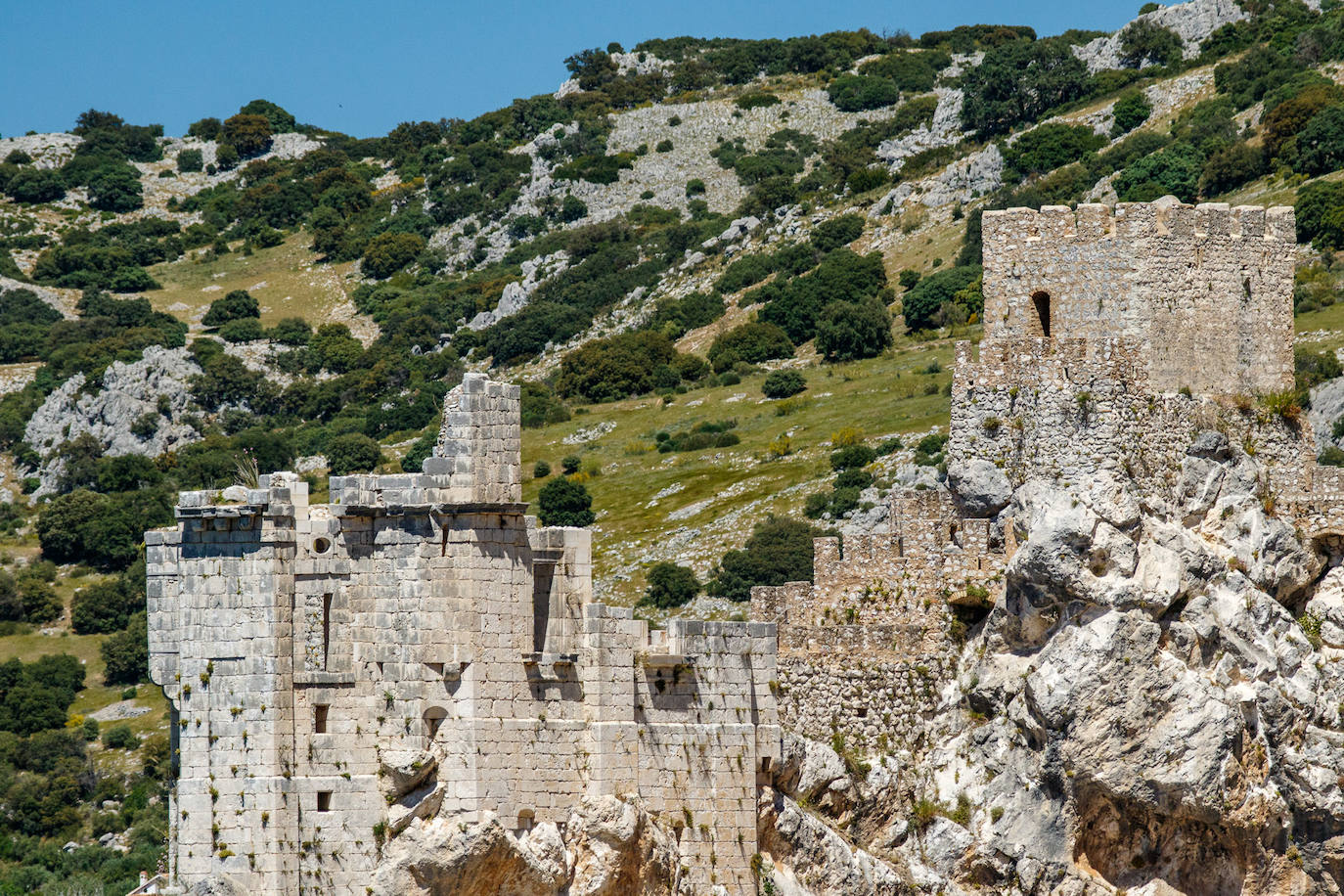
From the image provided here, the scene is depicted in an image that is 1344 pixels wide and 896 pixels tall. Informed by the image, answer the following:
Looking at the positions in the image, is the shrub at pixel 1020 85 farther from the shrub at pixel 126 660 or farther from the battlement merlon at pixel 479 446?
the battlement merlon at pixel 479 446

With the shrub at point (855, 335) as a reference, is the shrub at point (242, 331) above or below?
above

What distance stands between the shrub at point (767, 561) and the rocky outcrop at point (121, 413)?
208ft

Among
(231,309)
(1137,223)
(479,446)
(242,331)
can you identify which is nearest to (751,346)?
(242,331)

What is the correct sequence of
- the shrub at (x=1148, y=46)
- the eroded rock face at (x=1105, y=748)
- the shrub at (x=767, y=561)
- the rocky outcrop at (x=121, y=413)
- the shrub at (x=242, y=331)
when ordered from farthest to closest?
the shrub at (x=242, y=331) → the shrub at (x=1148, y=46) → the rocky outcrop at (x=121, y=413) → the shrub at (x=767, y=561) → the eroded rock face at (x=1105, y=748)

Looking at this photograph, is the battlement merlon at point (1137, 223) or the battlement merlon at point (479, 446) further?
the battlement merlon at point (1137, 223)

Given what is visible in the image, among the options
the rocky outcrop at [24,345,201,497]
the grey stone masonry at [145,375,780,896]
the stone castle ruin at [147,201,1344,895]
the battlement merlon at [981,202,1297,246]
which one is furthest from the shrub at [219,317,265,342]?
the grey stone masonry at [145,375,780,896]

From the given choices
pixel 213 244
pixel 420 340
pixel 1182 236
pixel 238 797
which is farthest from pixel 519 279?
pixel 238 797

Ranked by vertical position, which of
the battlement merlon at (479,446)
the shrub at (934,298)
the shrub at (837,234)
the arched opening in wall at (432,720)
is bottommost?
the arched opening in wall at (432,720)

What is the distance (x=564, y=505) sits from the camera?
90.0m

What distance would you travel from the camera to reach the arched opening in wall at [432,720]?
39438mm

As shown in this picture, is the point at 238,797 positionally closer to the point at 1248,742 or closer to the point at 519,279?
the point at 1248,742

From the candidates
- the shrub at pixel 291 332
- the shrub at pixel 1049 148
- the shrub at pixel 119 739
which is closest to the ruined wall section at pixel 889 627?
the shrub at pixel 119 739

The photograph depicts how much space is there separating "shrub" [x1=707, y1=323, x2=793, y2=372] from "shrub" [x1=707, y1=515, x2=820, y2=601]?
33.2 metres

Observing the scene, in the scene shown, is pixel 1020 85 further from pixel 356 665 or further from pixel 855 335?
pixel 356 665
